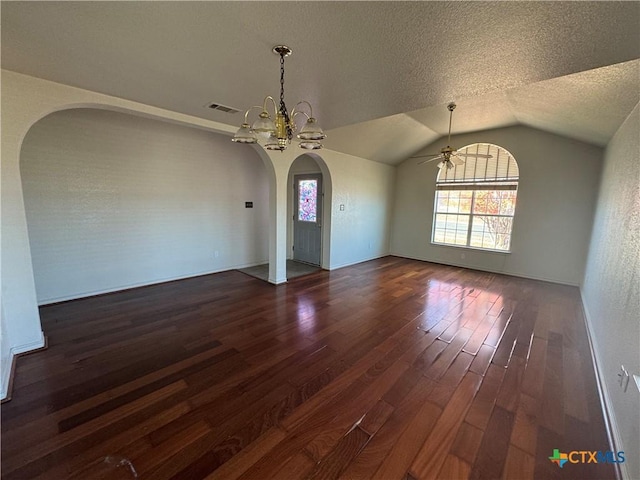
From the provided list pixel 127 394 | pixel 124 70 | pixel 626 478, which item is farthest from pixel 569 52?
pixel 127 394

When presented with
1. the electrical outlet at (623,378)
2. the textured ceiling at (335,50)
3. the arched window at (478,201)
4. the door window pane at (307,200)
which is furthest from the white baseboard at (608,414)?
the door window pane at (307,200)

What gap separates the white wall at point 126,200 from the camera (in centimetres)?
346

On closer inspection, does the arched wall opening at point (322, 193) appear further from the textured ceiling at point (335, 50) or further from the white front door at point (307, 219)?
the textured ceiling at point (335, 50)

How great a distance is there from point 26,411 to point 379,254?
662 cm

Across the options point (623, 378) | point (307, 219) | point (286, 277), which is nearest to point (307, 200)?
point (307, 219)

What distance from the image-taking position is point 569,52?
1.79 meters

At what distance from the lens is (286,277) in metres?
5.06

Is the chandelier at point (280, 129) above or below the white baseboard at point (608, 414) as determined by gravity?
above

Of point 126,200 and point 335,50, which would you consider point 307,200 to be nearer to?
point 126,200

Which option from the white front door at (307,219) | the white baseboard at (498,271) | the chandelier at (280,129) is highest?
the chandelier at (280,129)

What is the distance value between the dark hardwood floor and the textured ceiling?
253cm

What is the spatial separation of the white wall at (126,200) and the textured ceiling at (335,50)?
1.53m

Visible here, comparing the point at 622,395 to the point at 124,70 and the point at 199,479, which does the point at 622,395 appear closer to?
the point at 199,479

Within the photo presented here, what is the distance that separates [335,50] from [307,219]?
4.54 metres
